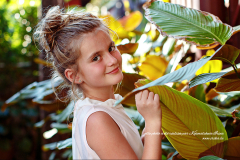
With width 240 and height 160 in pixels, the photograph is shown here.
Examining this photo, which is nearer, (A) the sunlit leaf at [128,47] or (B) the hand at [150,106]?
(B) the hand at [150,106]

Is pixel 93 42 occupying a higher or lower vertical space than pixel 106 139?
higher

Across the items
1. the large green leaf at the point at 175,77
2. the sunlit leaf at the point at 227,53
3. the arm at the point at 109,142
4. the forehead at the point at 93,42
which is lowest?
the arm at the point at 109,142

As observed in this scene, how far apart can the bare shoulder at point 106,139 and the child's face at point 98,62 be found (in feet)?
0.42

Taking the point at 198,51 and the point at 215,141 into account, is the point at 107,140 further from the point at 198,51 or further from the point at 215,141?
the point at 198,51

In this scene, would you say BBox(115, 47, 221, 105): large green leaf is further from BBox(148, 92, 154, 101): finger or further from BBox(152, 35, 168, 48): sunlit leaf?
BBox(152, 35, 168, 48): sunlit leaf

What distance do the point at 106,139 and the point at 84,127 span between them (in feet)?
0.27

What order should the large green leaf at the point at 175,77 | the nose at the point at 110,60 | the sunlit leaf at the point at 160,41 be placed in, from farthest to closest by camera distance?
the sunlit leaf at the point at 160,41 < the nose at the point at 110,60 < the large green leaf at the point at 175,77

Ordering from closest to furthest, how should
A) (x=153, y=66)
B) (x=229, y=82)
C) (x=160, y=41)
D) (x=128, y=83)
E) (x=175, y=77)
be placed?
(x=175, y=77)
(x=229, y=82)
(x=128, y=83)
(x=153, y=66)
(x=160, y=41)

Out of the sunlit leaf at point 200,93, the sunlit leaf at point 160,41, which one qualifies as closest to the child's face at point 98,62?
the sunlit leaf at point 200,93

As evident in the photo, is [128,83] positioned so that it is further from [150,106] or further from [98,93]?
[150,106]

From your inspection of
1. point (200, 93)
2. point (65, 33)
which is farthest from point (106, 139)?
point (200, 93)

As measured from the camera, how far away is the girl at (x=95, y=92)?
65 centimetres

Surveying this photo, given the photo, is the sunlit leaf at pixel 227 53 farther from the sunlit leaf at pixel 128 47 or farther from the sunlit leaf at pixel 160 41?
the sunlit leaf at pixel 160 41

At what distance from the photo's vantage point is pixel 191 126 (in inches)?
28.0
